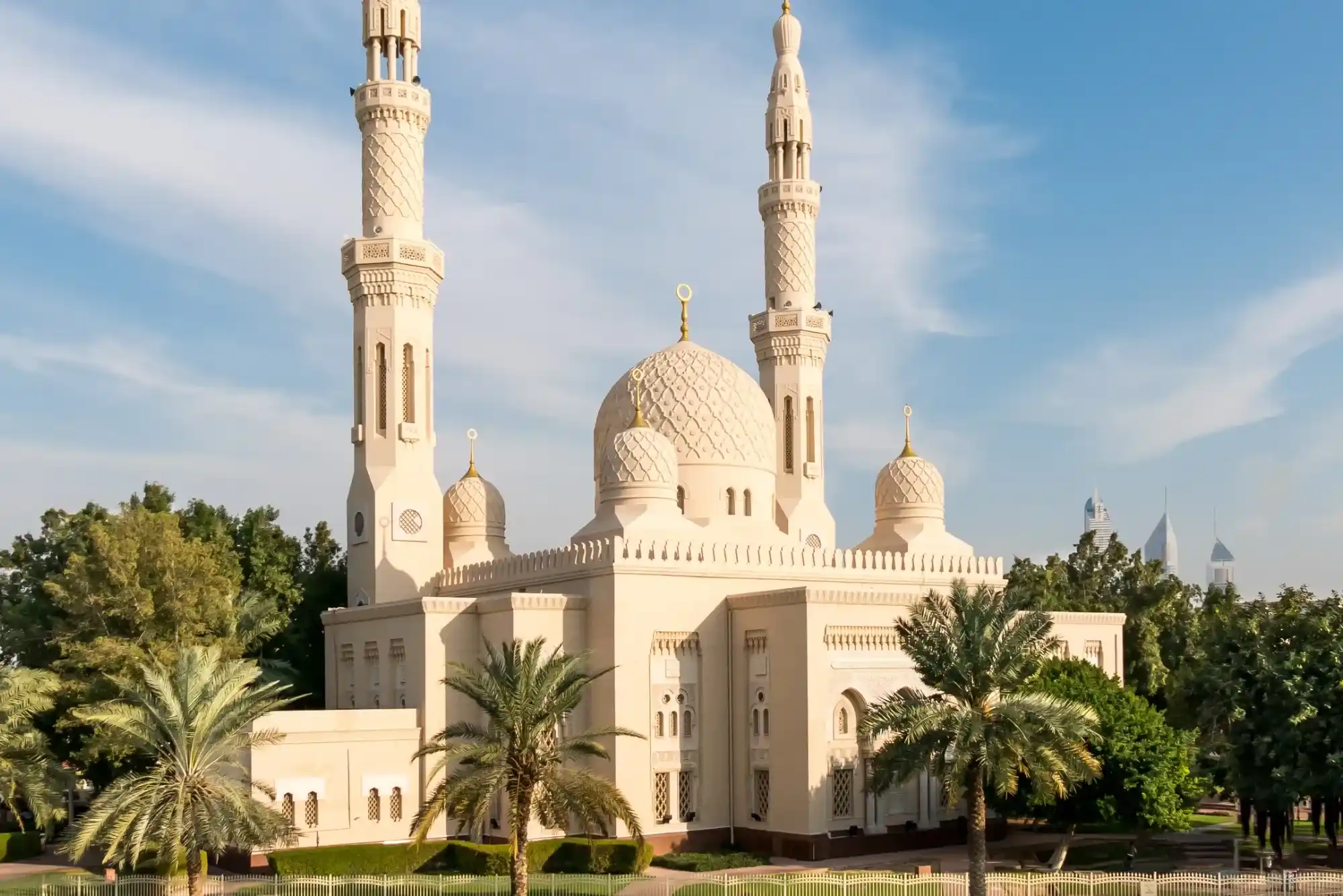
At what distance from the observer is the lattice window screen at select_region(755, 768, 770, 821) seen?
30.5 m

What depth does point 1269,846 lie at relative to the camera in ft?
103

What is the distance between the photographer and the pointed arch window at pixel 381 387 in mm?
35688

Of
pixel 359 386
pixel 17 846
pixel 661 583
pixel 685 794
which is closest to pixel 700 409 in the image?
pixel 661 583

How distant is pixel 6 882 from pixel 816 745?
14.9 m

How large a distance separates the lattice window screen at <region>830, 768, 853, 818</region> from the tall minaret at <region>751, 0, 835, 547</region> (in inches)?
424

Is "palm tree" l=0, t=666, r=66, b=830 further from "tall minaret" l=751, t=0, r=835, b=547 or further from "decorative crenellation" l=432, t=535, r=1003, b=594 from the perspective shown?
"tall minaret" l=751, t=0, r=835, b=547

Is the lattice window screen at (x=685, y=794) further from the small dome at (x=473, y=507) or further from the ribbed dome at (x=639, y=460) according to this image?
the small dome at (x=473, y=507)

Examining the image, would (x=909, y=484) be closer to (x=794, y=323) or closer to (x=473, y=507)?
(x=794, y=323)

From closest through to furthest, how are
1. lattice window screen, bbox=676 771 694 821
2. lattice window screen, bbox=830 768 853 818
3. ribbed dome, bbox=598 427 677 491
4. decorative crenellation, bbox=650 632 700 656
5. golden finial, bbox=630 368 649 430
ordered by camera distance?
1. lattice window screen, bbox=830 768 853 818
2. lattice window screen, bbox=676 771 694 821
3. decorative crenellation, bbox=650 632 700 656
4. ribbed dome, bbox=598 427 677 491
5. golden finial, bbox=630 368 649 430

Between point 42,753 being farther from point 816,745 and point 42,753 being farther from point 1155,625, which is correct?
point 1155,625

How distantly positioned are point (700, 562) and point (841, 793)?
5499 millimetres

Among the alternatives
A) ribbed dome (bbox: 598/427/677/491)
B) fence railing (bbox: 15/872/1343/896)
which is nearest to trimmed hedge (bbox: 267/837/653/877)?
fence railing (bbox: 15/872/1343/896)

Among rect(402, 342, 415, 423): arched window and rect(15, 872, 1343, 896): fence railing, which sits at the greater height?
rect(402, 342, 415, 423): arched window

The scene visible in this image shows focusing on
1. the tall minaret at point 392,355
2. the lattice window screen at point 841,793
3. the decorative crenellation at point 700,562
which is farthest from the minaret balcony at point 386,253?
the lattice window screen at point 841,793
